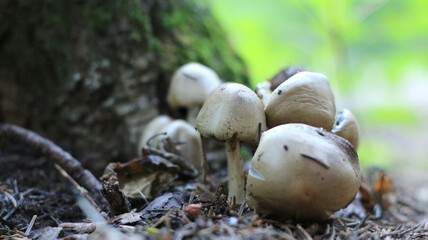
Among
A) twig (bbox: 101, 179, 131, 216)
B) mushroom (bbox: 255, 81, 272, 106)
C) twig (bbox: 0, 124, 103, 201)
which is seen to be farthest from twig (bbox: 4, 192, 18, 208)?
mushroom (bbox: 255, 81, 272, 106)

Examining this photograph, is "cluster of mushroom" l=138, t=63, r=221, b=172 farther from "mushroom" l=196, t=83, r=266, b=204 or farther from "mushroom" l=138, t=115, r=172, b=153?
"mushroom" l=196, t=83, r=266, b=204

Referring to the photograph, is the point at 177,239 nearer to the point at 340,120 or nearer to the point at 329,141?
the point at 329,141

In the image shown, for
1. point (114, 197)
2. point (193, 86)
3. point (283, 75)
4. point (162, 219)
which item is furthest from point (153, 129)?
point (162, 219)

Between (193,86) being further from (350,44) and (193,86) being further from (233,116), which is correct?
(350,44)

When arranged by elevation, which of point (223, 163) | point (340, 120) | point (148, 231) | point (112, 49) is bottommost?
point (223, 163)

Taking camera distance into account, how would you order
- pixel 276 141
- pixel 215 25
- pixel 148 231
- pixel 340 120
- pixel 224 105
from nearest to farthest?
pixel 148 231, pixel 276 141, pixel 224 105, pixel 340 120, pixel 215 25

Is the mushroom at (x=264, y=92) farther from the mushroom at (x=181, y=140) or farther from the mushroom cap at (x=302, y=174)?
the mushroom at (x=181, y=140)

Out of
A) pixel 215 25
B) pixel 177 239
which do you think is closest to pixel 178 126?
pixel 177 239
